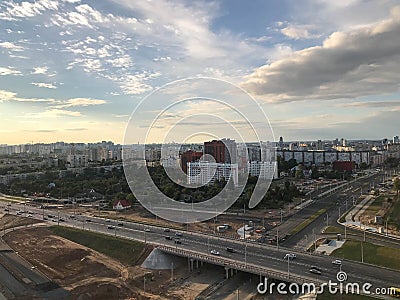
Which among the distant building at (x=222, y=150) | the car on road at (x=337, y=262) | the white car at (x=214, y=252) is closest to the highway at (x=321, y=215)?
the car on road at (x=337, y=262)

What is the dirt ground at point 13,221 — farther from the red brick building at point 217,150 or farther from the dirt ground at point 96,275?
the red brick building at point 217,150

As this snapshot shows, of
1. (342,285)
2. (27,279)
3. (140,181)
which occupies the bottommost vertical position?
(27,279)

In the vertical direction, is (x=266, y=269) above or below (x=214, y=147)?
below

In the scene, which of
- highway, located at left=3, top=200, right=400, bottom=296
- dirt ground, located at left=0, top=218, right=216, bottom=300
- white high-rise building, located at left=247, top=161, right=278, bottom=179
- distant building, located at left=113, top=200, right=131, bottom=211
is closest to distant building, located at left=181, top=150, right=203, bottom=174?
white high-rise building, located at left=247, top=161, right=278, bottom=179

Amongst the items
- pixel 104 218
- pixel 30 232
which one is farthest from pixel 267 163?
pixel 30 232

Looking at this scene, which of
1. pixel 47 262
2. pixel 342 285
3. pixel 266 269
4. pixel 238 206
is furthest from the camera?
pixel 238 206

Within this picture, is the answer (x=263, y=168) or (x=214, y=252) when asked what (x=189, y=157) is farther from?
(x=214, y=252)

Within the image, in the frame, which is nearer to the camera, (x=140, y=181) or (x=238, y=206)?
(x=238, y=206)

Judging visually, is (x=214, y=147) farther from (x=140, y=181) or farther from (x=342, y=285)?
(x=342, y=285)

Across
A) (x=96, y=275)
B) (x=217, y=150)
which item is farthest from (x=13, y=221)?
(x=217, y=150)
